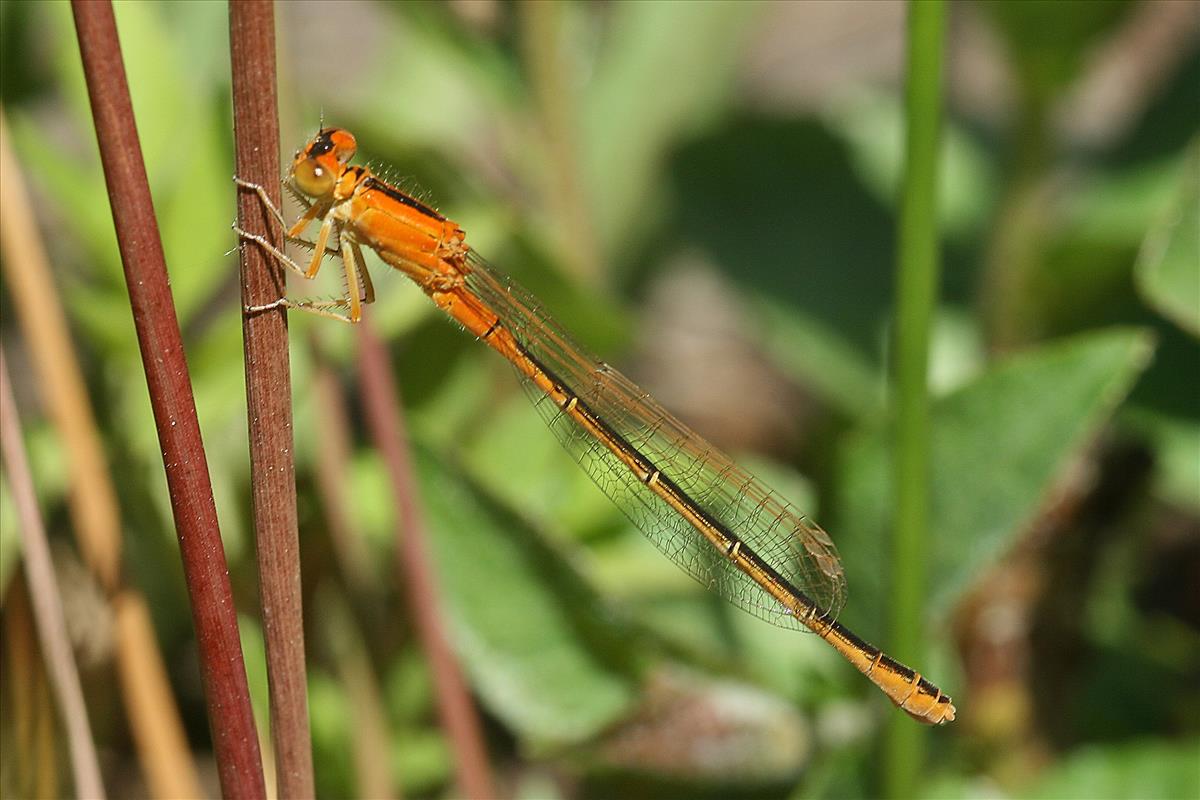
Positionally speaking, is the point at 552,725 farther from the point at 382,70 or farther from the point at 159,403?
the point at 382,70

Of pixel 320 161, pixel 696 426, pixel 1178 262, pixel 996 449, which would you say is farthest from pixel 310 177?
pixel 696 426

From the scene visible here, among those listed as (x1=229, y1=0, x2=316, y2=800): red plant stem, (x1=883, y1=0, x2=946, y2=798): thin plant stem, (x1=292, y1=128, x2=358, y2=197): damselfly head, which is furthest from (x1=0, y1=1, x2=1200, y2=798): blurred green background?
(x1=229, y1=0, x2=316, y2=800): red plant stem

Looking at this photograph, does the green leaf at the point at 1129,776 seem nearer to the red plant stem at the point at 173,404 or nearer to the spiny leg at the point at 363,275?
the spiny leg at the point at 363,275

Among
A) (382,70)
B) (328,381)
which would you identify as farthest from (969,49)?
(328,381)

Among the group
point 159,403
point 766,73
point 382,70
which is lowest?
point 159,403

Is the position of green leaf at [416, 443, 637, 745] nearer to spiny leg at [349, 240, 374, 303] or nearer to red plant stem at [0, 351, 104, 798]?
spiny leg at [349, 240, 374, 303]

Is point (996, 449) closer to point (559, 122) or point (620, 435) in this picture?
point (620, 435)
